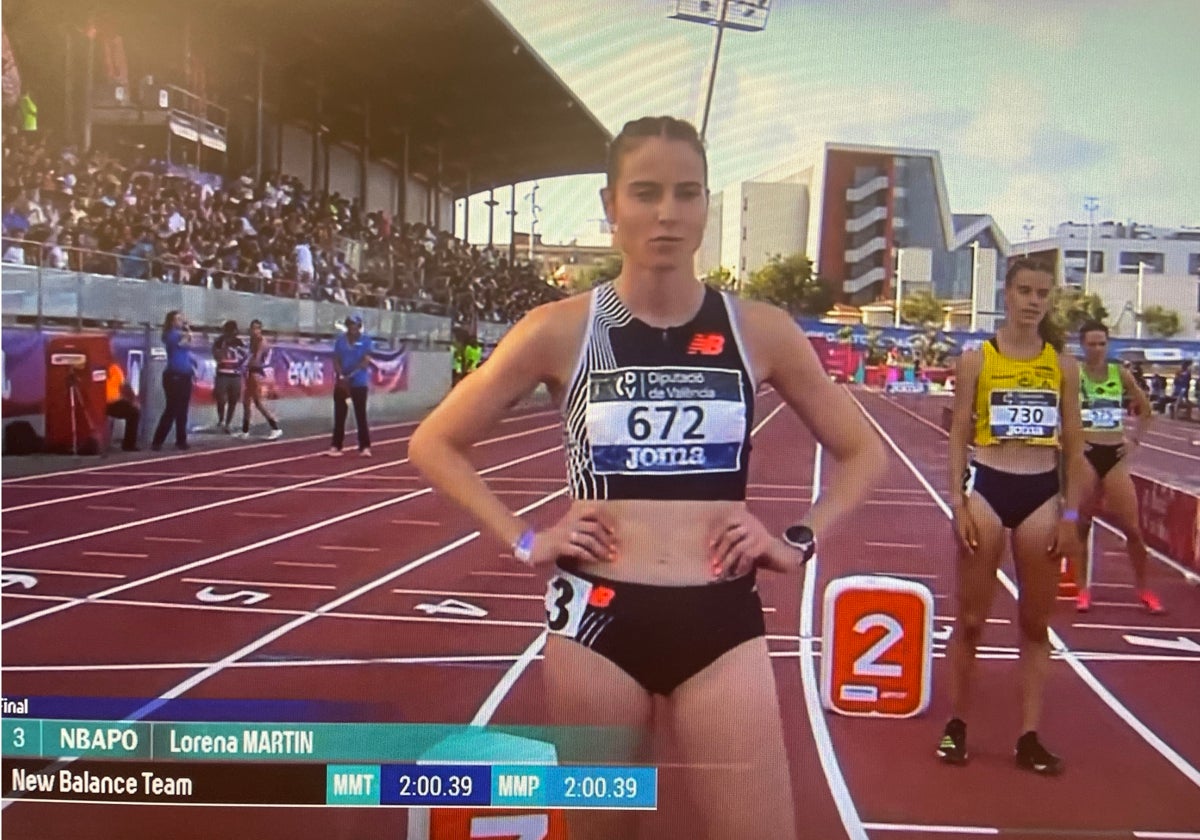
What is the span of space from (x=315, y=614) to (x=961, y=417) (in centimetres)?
169

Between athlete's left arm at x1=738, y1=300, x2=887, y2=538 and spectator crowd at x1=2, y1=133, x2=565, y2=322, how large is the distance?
2.45 feet

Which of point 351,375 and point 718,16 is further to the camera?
point 351,375

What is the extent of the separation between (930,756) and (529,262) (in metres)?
1.56

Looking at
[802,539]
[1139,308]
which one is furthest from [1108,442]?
[802,539]

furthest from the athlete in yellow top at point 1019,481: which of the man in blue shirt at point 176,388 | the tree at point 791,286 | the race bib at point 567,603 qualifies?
the man in blue shirt at point 176,388

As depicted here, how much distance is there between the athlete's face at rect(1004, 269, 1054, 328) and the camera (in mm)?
2939

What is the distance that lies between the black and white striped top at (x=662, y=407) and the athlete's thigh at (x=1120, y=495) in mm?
1735

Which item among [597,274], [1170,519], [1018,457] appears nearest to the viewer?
[597,274]

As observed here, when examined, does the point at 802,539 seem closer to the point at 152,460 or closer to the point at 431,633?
the point at 431,633

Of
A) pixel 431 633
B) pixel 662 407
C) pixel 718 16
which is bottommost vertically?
pixel 431 633

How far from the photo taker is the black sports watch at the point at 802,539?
6.74ft

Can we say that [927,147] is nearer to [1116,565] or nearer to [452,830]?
[1116,565]

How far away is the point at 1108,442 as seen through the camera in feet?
10.7

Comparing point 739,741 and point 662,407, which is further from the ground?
point 662,407
